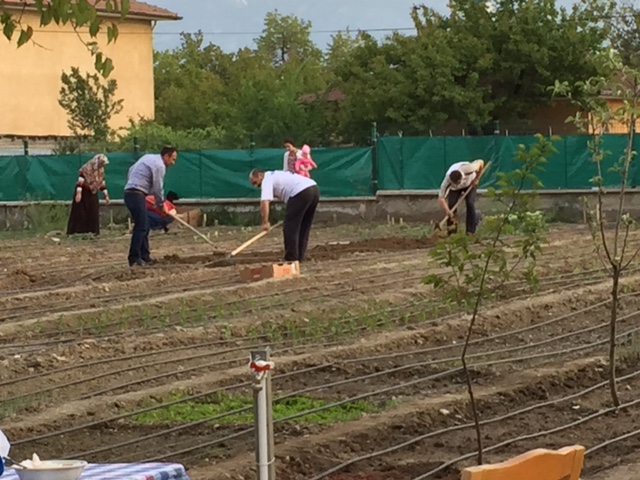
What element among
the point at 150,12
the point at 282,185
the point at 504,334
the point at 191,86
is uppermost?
the point at 150,12

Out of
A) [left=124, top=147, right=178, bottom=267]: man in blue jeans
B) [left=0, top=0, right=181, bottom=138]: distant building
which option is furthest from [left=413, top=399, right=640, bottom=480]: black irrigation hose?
[left=0, top=0, right=181, bottom=138]: distant building

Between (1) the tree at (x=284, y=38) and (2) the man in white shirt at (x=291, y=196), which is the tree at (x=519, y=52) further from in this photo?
(1) the tree at (x=284, y=38)

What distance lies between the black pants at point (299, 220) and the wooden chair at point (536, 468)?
1118 centimetres

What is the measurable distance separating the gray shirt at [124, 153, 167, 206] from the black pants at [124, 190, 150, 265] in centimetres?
10

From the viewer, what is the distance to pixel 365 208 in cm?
2989

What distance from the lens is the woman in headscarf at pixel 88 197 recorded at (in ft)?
78.1

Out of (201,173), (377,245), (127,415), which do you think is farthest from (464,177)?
(127,415)

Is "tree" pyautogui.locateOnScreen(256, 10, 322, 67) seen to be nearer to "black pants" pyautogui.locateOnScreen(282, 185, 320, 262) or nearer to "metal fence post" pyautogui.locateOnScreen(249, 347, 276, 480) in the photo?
"black pants" pyautogui.locateOnScreen(282, 185, 320, 262)

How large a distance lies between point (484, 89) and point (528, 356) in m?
27.7

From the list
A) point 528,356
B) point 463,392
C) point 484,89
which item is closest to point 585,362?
point 528,356

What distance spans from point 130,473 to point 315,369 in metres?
5.51

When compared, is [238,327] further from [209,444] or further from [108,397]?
[209,444]

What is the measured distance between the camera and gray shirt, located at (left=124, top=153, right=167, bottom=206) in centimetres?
1770

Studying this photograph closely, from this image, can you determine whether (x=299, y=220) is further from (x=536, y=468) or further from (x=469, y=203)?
(x=536, y=468)
